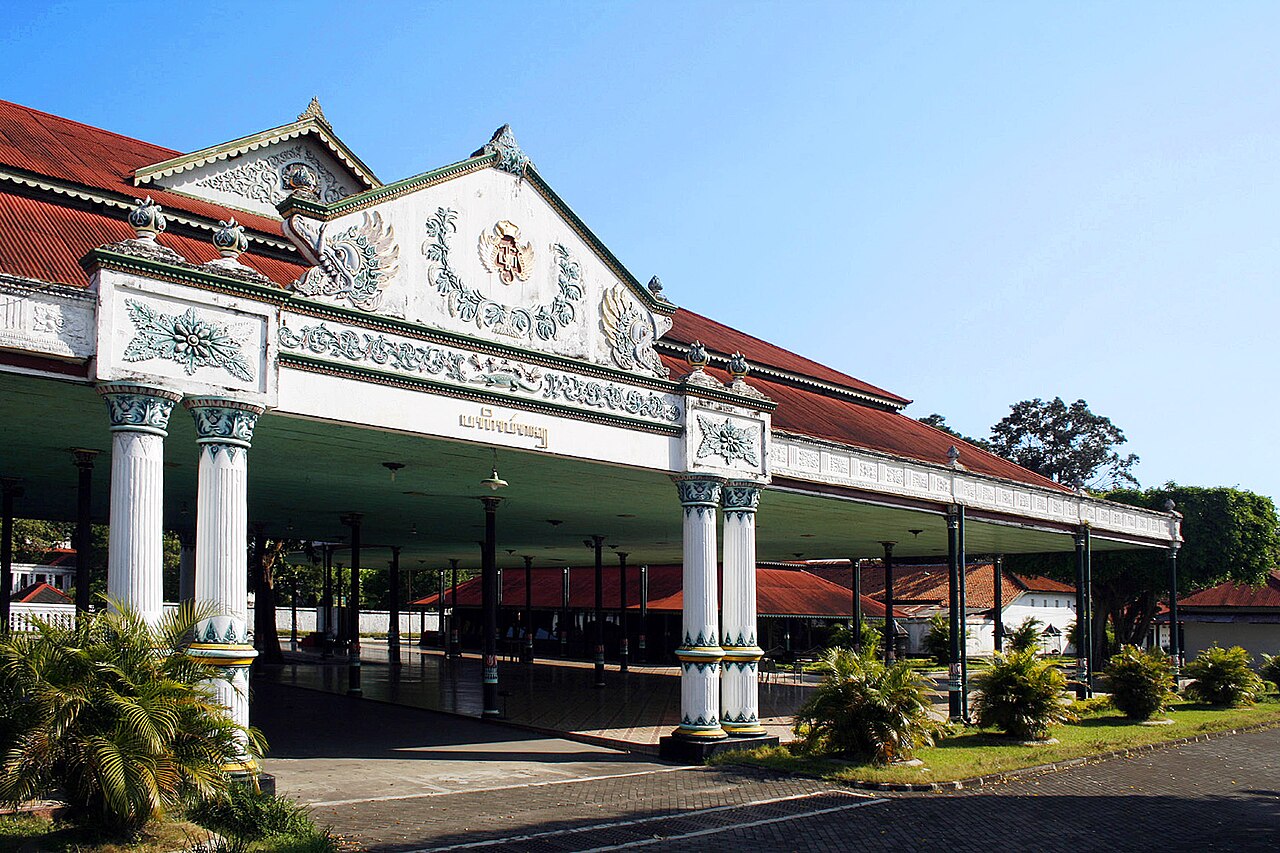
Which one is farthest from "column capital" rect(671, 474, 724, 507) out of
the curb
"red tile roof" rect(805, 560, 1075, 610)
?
"red tile roof" rect(805, 560, 1075, 610)

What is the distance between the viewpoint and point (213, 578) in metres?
10.9

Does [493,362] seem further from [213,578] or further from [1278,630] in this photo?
[1278,630]

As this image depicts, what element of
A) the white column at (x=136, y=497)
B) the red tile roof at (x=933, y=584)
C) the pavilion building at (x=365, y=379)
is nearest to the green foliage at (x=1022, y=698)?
the pavilion building at (x=365, y=379)

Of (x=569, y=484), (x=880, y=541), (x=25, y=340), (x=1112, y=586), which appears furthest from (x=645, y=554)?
(x=25, y=340)

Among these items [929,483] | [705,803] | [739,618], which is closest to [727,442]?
[739,618]

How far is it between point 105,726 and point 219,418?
3.63 m

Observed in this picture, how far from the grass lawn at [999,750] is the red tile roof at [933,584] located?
2671 cm

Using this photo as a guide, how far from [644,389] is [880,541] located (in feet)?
53.0

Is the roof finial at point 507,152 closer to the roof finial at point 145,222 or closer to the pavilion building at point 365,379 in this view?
the pavilion building at point 365,379

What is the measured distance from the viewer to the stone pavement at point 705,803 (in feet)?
36.5

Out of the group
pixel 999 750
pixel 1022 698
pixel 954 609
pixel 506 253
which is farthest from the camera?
pixel 954 609

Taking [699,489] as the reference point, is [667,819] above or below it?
below

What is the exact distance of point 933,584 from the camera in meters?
54.6

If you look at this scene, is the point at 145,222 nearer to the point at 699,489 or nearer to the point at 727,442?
the point at 699,489
